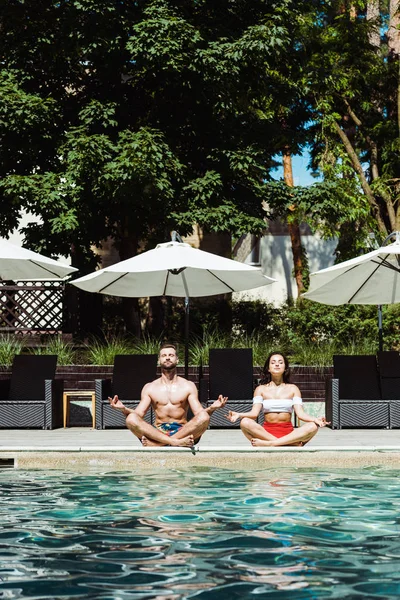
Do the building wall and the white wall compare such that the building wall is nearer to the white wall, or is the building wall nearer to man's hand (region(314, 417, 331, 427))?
the white wall

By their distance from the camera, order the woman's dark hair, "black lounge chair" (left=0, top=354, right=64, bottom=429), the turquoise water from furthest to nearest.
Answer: "black lounge chair" (left=0, top=354, right=64, bottom=429)
the woman's dark hair
the turquoise water

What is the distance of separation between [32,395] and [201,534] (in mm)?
7553

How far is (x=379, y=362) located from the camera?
1406cm

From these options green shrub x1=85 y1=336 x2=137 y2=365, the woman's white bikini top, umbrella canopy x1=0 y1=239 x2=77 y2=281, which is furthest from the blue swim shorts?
green shrub x1=85 y1=336 x2=137 y2=365

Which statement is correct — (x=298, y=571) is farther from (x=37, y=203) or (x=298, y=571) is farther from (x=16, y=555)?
(x=37, y=203)

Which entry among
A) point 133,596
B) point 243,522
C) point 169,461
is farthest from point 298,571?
point 169,461

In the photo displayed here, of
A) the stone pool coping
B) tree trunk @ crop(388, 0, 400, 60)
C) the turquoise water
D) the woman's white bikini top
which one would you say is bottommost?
the turquoise water

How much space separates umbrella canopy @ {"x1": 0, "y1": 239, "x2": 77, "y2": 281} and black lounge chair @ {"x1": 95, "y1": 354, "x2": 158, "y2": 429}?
5.52 feet

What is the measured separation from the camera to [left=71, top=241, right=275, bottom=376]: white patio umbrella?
1267 cm

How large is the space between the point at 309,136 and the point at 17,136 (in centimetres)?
762

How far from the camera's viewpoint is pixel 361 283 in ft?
48.2

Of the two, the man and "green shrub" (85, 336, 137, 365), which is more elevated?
"green shrub" (85, 336, 137, 365)

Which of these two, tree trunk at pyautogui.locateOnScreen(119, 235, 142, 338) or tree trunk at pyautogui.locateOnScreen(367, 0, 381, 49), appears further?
tree trunk at pyautogui.locateOnScreen(367, 0, 381, 49)

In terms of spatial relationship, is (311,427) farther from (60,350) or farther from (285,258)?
(285,258)
